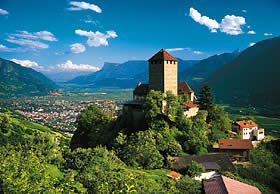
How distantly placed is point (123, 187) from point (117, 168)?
8.16m

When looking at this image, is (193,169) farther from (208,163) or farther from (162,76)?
(162,76)

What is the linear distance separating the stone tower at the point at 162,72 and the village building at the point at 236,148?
15088 millimetres

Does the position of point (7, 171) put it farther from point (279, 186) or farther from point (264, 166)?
point (264, 166)

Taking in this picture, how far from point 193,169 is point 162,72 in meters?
16.0

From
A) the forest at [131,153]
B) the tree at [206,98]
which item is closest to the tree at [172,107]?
the forest at [131,153]

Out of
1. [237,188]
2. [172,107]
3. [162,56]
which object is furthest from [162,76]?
[237,188]

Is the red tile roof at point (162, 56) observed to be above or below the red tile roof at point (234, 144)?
above

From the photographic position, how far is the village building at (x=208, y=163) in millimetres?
30109

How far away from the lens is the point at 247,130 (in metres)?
49.3

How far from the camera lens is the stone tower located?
113 feet

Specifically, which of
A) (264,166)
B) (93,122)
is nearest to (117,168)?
(93,122)

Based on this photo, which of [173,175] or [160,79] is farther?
[160,79]

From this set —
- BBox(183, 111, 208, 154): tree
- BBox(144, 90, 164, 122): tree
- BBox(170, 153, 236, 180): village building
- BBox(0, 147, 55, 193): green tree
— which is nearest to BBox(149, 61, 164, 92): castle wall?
BBox(144, 90, 164, 122): tree

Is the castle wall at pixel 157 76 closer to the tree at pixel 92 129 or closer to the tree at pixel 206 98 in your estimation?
the tree at pixel 206 98
